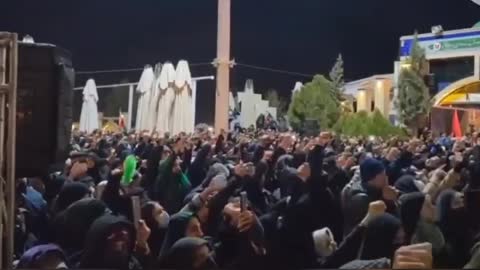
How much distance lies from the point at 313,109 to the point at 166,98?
0.85 meters

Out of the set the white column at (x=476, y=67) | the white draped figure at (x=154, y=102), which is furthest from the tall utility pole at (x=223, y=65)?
the white column at (x=476, y=67)

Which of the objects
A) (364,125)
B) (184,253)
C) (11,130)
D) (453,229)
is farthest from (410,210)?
(11,130)

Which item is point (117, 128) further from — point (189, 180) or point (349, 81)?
point (349, 81)

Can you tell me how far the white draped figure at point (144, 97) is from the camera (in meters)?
4.40

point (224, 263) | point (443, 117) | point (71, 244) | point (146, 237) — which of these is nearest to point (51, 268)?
point (71, 244)

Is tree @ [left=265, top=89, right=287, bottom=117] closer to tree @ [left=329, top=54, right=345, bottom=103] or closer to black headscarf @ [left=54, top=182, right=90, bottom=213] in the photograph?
tree @ [left=329, top=54, right=345, bottom=103]

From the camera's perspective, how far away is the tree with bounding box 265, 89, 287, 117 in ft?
14.4

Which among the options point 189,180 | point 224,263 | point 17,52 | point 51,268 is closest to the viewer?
point 17,52

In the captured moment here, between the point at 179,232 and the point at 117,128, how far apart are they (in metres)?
0.75

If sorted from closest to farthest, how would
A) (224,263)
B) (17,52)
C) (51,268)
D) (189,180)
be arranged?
(17,52)
(51,268)
(224,263)
(189,180)

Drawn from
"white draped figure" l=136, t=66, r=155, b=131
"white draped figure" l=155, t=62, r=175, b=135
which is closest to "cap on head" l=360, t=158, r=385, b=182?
"white draped figure" l=155, t=62, r=175, b=135

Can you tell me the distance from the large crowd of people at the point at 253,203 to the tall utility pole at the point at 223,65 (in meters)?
0.10

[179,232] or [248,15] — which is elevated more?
[248,15]

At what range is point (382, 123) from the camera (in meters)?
4.45
